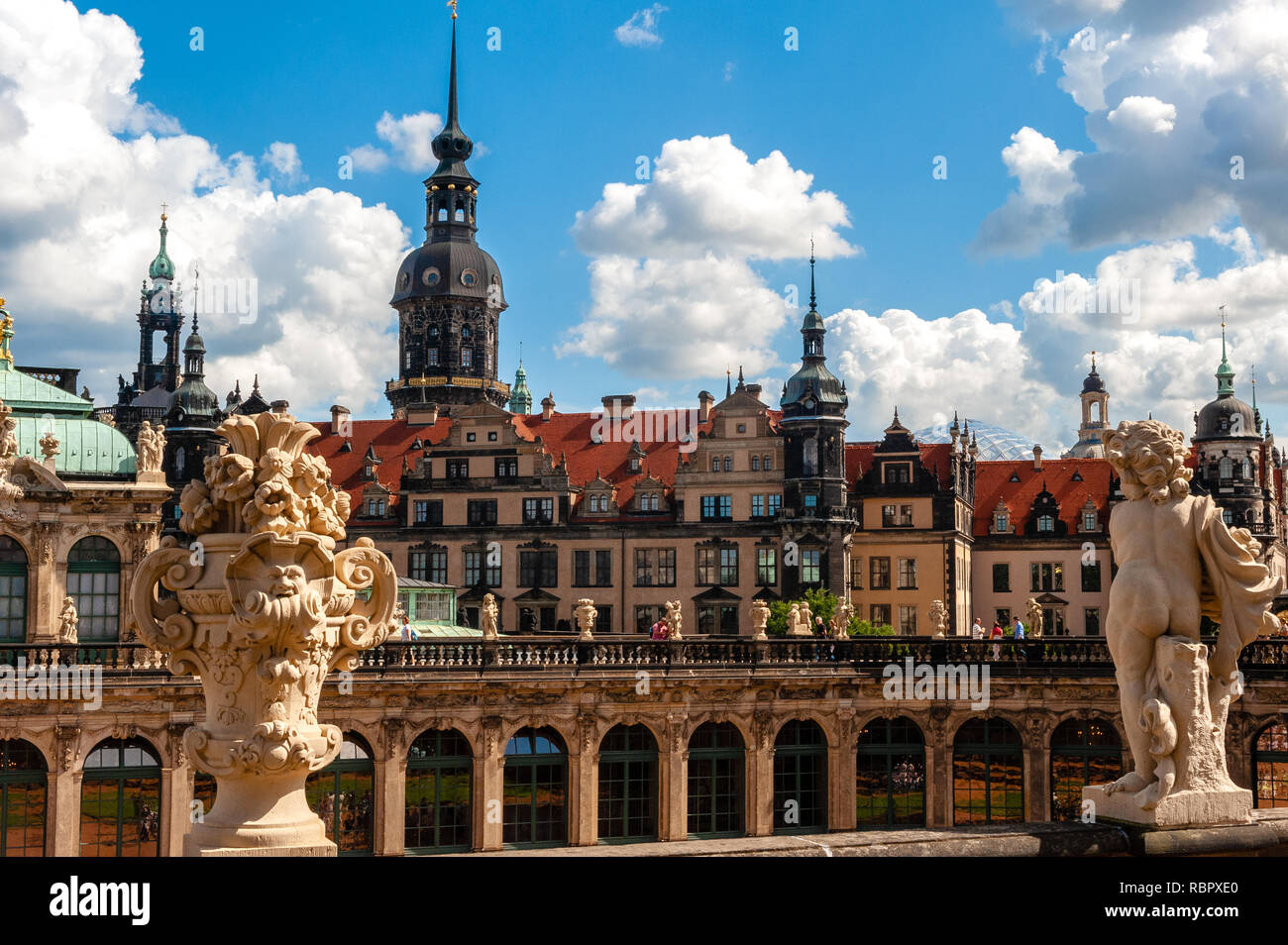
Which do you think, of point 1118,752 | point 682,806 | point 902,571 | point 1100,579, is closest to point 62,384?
point 682,806

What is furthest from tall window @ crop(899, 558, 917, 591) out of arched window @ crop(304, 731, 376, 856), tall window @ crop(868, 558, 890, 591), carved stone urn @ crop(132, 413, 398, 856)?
carved stone urn @ crop(132, 413, 398, 856)

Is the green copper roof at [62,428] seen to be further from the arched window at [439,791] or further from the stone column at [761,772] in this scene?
the stone column at [761,772]

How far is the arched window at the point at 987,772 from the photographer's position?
1401 inches

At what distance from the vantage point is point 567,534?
6781 centimetres

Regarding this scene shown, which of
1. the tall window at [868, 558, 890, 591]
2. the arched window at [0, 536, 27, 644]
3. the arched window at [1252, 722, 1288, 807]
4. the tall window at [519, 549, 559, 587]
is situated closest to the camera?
the arched window at [1252, 722, 1288, 807]

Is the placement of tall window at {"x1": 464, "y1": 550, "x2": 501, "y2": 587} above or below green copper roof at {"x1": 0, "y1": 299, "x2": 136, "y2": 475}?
below

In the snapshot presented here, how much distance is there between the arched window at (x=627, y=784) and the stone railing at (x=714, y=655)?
200 centimetres

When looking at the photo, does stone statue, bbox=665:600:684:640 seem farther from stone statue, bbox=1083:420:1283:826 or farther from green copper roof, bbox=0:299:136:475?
stone statue, bbox=1083:420:1283:826

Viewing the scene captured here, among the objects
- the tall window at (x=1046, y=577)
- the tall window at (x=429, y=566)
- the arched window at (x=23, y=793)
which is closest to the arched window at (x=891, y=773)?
the arched window at (x=23, y=793)

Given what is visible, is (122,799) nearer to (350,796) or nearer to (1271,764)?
(350,796)

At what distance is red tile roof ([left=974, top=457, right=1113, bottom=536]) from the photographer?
252 ft

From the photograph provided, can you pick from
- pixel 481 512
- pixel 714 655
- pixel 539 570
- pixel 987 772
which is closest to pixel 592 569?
pixel 539 570

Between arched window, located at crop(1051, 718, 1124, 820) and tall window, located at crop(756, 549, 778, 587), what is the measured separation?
3071cm
